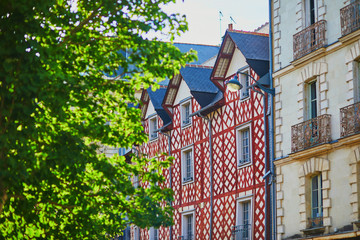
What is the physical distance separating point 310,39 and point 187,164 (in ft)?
35.7

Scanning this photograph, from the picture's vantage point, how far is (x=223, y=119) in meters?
31.2

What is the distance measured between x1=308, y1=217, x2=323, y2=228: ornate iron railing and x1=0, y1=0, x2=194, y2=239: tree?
6187 millimetres

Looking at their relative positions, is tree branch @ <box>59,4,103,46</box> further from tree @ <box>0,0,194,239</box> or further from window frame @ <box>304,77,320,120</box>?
window frame @ <box>304,77,320,120</box>

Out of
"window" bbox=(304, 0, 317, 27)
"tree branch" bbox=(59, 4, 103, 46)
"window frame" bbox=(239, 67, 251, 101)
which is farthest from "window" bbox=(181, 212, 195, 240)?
"tree branch" bbox=(59, 4, 103, 46)

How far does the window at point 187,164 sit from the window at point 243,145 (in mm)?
4041

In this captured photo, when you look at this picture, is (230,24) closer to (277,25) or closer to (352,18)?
(277,25)

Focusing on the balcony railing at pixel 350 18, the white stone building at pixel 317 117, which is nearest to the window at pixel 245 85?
the white stone building at pixel 317 117

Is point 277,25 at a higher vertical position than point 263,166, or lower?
higher

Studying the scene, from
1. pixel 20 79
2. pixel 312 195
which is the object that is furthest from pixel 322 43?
pixel 20 79

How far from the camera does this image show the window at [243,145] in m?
29.2

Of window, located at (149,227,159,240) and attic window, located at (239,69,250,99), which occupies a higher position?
attic window, located at (239,69,250,99)

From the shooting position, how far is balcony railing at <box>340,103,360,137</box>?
22156mm

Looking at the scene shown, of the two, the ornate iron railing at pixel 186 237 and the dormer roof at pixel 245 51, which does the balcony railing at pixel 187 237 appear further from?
the dormer roof at pixel 245 51

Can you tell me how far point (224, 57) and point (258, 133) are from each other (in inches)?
159
